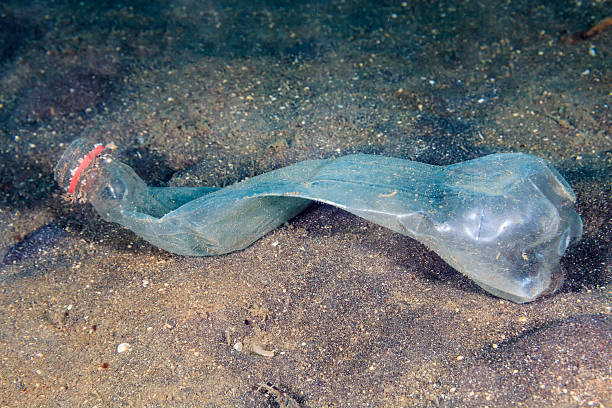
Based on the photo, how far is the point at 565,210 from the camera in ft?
6.04

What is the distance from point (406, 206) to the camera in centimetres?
178

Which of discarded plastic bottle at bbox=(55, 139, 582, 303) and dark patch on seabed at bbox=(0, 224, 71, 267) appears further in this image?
dark patch on seabed at bbox=(0, 224, 71, 267)

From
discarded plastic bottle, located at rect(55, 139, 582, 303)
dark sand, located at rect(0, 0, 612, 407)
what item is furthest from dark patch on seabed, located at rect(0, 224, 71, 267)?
discarded plastic bottle, located at rect(55, 139, 582, 303)

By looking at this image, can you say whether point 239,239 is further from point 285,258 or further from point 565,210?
point 565,210

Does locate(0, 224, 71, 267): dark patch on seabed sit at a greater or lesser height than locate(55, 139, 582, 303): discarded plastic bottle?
lesser

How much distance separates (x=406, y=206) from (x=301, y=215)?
0.68 meters

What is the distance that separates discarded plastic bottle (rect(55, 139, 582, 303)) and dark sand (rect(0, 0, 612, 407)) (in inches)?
5.9

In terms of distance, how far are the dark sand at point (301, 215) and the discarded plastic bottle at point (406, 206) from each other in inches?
5.9

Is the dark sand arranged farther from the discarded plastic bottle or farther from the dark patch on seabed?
the discarded plastic bottle

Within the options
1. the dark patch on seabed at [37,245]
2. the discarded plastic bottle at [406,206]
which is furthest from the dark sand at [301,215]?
the discarded plastic bottle at [406,206]

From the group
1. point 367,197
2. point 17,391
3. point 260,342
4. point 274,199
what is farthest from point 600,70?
point 17,391

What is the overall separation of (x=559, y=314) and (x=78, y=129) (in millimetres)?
3193

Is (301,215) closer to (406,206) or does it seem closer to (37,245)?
(406,206)

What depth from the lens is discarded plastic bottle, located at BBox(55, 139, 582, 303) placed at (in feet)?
5.65
